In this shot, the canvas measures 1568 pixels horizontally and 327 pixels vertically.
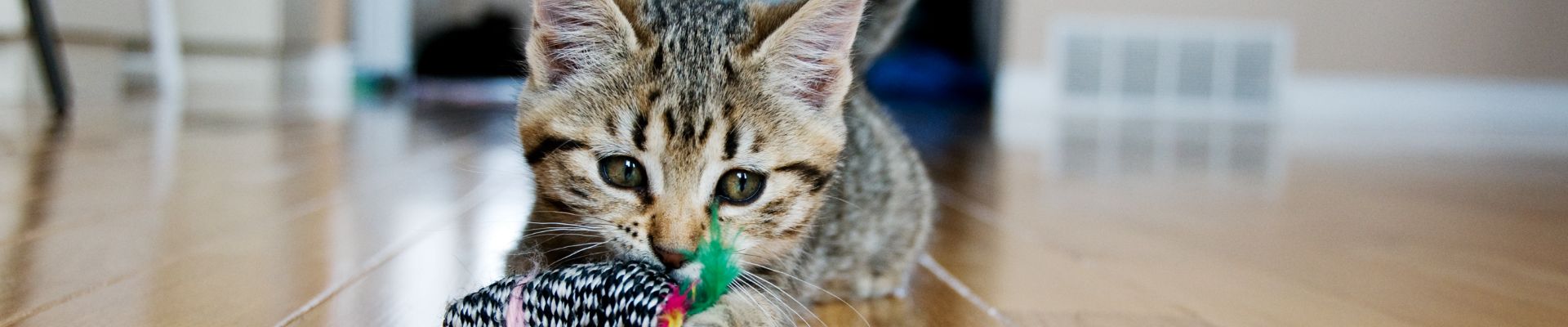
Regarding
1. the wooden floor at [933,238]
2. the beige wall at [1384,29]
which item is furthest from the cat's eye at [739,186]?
the beige wall at [1384,29]

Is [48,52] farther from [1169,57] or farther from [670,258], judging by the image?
[1169,57]

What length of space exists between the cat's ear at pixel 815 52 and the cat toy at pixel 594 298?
0.27 meters

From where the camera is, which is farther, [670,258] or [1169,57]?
[1169,57]

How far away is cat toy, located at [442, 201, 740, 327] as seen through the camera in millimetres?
933

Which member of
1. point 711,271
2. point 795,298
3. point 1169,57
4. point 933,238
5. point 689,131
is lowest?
point 1169,57

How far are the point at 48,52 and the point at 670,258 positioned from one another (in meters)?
3.19

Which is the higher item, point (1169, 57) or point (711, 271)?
point (711, 271)

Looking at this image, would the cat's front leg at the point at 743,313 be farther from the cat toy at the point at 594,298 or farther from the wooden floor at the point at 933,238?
the wooden floor at the point at 933,238

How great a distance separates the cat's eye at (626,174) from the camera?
1114 millimetres

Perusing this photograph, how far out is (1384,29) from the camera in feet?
24.6

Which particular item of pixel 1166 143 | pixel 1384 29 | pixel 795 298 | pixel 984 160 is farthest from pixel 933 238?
pixel 1384 29

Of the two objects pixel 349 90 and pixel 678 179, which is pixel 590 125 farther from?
pixel 349 90

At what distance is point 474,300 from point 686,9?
1.46 feet

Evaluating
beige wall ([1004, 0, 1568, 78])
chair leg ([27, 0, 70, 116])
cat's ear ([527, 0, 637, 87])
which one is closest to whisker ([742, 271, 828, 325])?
cat's ear ([527, 0, 637, 87])
